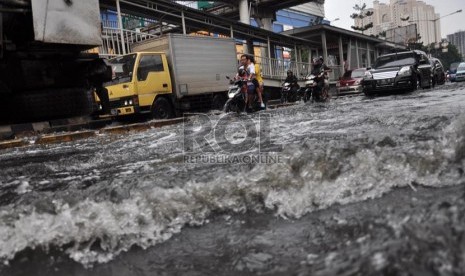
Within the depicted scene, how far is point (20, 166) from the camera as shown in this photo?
5293mm

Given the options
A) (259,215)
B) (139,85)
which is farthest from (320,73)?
(259,215)

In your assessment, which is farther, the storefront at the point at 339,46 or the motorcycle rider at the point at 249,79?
the storefront at the point at 339,46

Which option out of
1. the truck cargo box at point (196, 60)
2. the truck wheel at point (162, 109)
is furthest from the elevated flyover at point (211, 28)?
the truck wheel at point (162, 109)

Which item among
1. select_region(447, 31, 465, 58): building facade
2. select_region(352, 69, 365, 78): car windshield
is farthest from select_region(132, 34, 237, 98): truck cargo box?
select_region(447, 31, 465, 58): building facade

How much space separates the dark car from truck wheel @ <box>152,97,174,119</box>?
670cm

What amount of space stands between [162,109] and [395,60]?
8446 mm

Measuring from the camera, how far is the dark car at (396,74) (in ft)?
46.3

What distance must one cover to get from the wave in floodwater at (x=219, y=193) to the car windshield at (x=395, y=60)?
11493mm

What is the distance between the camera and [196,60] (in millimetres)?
13031

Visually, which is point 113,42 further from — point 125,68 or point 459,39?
point 459,39

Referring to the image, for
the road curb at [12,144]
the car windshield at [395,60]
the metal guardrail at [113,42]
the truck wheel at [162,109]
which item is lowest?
the road curb at [12,144]

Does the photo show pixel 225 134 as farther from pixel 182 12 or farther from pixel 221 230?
pixel 182 12

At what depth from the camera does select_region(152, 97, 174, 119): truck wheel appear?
11284 millimetres

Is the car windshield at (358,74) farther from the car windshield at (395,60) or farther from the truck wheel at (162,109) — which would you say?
the truck wheel at (162,109)
